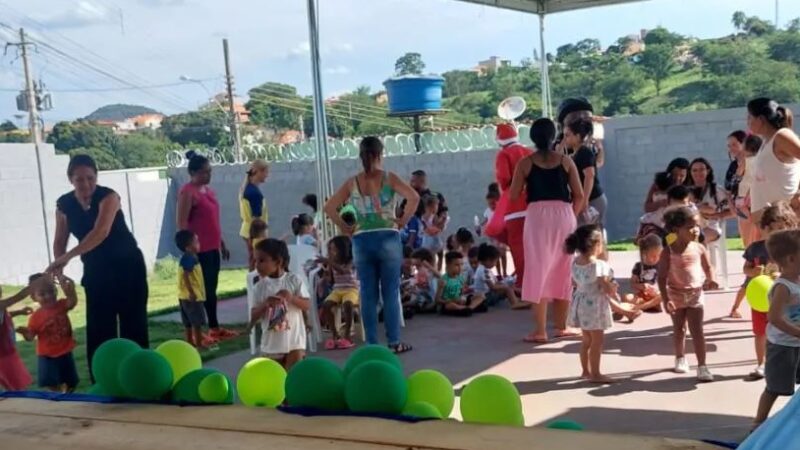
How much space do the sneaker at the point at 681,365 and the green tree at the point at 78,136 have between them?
27.8m

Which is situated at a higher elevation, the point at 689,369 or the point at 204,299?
the point at 204,299

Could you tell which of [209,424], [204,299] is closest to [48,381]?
[204,299]

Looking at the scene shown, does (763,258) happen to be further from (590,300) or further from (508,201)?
(508,201)

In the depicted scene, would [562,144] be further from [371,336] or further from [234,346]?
[234,346]

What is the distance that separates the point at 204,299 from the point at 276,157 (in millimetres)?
11058

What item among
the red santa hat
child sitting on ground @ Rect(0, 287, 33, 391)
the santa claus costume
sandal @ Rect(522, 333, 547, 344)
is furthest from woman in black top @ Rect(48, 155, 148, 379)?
the red santa hat

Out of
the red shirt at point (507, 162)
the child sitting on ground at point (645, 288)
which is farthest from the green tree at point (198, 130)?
the child sitting on ground at point (645, 288)

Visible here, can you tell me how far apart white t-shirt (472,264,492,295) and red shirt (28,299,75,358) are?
3.91 m

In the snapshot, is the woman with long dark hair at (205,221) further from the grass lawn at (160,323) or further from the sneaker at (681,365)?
the sneaker at (681,365)

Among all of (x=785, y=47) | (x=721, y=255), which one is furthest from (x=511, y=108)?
(x=785, y=47)

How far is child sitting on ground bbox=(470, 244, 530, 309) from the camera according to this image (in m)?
7.91

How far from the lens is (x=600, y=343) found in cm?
504

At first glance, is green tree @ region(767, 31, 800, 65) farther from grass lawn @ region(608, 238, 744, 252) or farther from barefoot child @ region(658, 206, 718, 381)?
barefoot child @ region(658, 206, 718, 381)

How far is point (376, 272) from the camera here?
6.00 meters
